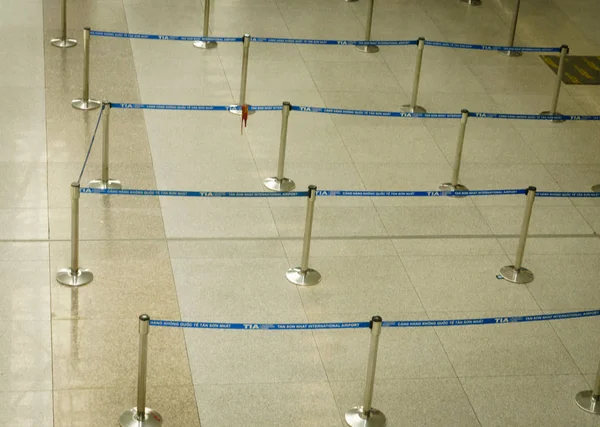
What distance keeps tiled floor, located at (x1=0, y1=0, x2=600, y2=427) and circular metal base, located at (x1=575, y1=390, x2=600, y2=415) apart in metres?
0.11

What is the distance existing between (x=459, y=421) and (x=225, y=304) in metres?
2.11

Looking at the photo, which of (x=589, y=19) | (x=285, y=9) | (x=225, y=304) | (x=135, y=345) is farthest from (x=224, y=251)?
(x=589, y=19)

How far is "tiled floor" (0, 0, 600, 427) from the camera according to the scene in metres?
7.89

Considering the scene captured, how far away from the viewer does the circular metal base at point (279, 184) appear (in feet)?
34.3

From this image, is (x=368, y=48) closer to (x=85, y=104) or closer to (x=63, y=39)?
(x=63, y=39)

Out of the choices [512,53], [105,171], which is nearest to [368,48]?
[512,53]

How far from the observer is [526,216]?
9.34 m

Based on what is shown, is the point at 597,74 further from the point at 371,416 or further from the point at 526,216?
the point at 371,416

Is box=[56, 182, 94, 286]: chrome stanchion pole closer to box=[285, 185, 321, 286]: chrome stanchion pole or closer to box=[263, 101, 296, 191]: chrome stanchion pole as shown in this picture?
box=[285, 185, 321, 286]: chrome stanchion pole

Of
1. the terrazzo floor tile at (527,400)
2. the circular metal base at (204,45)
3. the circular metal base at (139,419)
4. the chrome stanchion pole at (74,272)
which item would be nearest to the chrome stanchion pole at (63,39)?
the circular metal base at (204,45)

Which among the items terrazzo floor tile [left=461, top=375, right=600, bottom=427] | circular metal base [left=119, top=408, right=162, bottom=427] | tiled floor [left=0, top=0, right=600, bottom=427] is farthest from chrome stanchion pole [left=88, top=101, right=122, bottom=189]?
terrazzo floor tile [left=461, top=375, right=600, bottom=427]

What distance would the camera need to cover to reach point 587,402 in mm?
8031

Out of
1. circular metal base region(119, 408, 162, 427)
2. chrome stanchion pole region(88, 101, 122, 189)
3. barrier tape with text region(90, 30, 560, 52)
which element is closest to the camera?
circular metal base region(119, 408, 162, 427)

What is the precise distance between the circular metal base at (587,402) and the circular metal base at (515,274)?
59.9 inches
